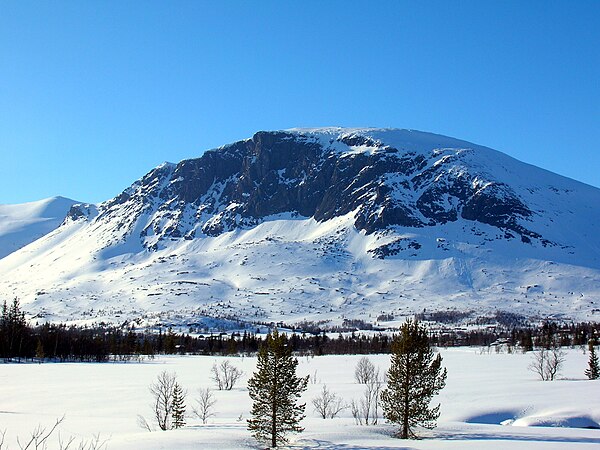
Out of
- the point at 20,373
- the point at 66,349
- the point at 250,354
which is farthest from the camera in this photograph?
the point at 250,354

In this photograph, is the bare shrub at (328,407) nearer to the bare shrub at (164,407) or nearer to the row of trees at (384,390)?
the row of trees at (384,390)

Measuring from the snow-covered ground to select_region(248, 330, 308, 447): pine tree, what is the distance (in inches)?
46.2

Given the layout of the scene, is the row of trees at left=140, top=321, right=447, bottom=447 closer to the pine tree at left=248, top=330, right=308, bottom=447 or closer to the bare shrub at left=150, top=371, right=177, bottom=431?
the pine tree at left=248, top=330, right=308, bottom=447

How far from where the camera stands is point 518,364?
107 m

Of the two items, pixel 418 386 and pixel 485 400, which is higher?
pixel 418 386

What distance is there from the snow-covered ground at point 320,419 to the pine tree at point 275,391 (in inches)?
46.2

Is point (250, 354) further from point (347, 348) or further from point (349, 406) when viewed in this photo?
point (349, 406)

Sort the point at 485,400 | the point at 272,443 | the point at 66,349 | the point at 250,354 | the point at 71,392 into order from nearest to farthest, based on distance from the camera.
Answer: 1. the point at 272,443
2. the point at 485,400
3. the point at 71,392
4. the point at 66,349
5. the point at 250,354

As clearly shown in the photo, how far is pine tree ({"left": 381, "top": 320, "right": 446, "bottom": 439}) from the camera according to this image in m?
36.5

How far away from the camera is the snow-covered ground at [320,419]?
33.8 meters

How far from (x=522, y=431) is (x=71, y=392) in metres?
48.4

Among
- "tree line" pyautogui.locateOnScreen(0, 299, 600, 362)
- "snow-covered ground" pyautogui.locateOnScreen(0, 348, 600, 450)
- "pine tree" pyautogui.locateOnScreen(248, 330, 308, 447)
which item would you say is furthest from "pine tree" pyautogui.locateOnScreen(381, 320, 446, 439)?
"tree line" pyautogui.locateOnScreen(0, 299, 600, 362)

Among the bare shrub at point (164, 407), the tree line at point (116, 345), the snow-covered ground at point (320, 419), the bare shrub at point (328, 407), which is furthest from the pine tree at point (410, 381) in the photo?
the tree line at point (116, 345)

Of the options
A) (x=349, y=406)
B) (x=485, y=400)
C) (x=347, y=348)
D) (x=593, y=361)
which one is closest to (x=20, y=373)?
(x=349, y=406)
